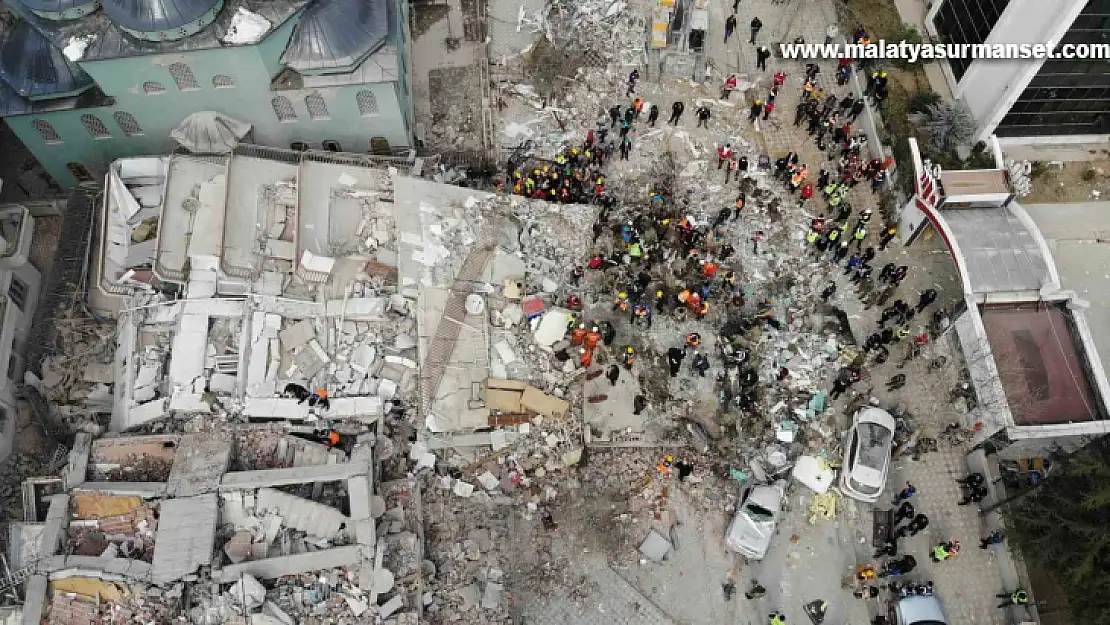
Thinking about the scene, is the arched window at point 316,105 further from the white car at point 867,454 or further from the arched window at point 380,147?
the white car at point 867,454

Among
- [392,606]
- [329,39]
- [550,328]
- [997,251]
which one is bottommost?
[392,606]

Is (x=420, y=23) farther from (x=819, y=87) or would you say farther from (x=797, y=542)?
(x=797, y=542)

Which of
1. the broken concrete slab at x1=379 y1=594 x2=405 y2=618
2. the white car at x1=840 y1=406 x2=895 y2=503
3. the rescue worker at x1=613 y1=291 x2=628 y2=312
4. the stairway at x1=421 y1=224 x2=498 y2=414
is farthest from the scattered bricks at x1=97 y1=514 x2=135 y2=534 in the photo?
the white car at x1=840 y1=406 x2=895 y2=503

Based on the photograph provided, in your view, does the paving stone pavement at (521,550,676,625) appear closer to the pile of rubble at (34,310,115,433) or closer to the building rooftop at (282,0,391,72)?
the pile of rubble at (34,310,115,433)

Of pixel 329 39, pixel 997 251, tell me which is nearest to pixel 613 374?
pixel 997 251

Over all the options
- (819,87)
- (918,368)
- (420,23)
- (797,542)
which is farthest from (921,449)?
(420,23)

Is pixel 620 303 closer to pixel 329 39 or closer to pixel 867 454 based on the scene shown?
pixel 867 454
